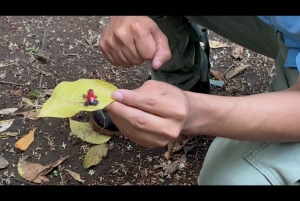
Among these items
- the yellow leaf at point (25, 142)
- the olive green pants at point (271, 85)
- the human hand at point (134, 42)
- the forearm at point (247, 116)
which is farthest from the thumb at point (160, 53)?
the yellow leaf at point (25, 142)

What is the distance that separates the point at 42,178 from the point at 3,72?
1.75 feet

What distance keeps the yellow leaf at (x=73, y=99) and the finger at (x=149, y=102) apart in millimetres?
29

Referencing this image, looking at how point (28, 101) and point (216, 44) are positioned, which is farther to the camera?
point (216, 44)

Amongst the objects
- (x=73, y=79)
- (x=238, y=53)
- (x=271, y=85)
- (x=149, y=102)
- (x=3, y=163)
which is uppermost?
(x=149, y=102)

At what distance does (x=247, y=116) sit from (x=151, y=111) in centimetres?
22

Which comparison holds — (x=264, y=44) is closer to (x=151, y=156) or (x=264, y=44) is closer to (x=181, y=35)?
(x=181, y=35)

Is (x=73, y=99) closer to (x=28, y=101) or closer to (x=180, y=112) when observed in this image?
(x=180, y=112)

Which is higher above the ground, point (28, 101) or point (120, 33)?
point (120, 33)

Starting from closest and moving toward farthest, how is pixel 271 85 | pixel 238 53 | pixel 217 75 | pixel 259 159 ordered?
pixel 259 159 → pixel 271 85 → pixel 217 75 → pixel 238 53

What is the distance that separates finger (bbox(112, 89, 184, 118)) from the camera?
2.81 feet

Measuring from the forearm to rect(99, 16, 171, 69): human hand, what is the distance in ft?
0.62

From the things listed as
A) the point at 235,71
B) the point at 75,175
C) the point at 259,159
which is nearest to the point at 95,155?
the point at 75,175

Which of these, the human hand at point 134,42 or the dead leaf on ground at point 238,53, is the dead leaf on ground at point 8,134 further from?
the dead leaf on ground at point 238,53

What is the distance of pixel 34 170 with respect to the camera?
1.36 meters
